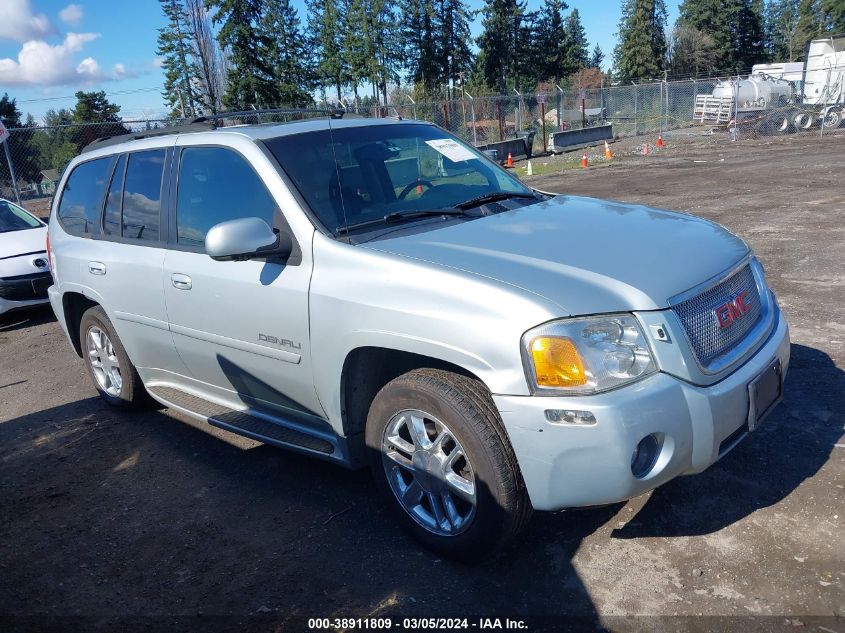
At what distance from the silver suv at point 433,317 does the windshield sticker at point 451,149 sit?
0.08ft

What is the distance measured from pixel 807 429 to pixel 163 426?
4.18 meters

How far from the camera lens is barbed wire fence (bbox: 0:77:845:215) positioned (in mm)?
23469

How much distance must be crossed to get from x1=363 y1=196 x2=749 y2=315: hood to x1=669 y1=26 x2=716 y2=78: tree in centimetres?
8416

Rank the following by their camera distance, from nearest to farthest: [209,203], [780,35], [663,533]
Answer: [663,533] < [209,203] < [780,35]

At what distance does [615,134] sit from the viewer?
33.9 metres

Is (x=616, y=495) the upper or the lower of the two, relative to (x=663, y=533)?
upper

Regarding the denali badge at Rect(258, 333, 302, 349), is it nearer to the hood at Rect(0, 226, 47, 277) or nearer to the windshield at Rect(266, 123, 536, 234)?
the windshield at Rect(266, 123, 536, 234)

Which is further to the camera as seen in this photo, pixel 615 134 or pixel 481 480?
pixel 615 134

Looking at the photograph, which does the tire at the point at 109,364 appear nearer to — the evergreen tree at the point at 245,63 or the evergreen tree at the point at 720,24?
the evergreen tree at the point at 245,63

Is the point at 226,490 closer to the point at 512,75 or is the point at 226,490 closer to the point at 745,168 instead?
the point at 745,168

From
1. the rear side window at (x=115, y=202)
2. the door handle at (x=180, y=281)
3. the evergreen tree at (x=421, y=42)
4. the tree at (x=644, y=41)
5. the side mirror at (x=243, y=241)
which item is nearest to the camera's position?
the side mirror at (x=243, y=241)

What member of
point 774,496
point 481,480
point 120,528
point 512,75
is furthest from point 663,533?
point 512,75

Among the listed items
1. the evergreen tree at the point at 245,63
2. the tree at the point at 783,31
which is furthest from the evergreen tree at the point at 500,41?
the tree at the point at 783,31

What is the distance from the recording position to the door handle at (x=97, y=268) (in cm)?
484
